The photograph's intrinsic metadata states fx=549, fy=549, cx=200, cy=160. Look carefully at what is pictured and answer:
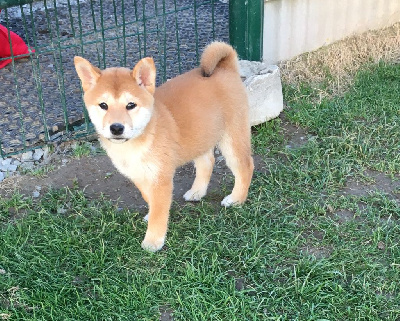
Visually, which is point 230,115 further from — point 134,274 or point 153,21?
point 153,21

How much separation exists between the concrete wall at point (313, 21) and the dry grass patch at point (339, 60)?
12 cm

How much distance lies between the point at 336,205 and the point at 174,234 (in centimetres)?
134

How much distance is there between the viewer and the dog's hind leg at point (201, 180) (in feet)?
15.0

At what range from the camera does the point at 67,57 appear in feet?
23.5

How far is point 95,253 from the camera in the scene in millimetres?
3803

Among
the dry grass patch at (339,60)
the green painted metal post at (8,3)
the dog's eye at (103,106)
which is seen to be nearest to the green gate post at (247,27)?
the dry grass patch at (339,60)

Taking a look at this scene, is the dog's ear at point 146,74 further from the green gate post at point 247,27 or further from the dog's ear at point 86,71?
the green gate post at point 247,27

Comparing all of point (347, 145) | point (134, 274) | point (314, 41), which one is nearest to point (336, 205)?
point (347, 145)

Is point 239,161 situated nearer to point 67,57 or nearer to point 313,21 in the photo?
point 313,21

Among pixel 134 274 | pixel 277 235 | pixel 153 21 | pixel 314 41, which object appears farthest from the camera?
pixel 153 21

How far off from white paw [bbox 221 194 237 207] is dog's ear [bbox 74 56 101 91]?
5.03ft

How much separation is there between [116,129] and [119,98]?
8.2 inches

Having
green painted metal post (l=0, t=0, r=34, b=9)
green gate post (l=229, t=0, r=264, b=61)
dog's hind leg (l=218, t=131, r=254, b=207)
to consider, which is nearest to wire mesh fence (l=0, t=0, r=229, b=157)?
green painted metal post (l=0, t=0, r=34, b=9)

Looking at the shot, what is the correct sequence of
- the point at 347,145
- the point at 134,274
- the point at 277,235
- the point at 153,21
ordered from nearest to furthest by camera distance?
the point at 134,274, the point at 277,235, the point at 347,145, the point at 153,21
